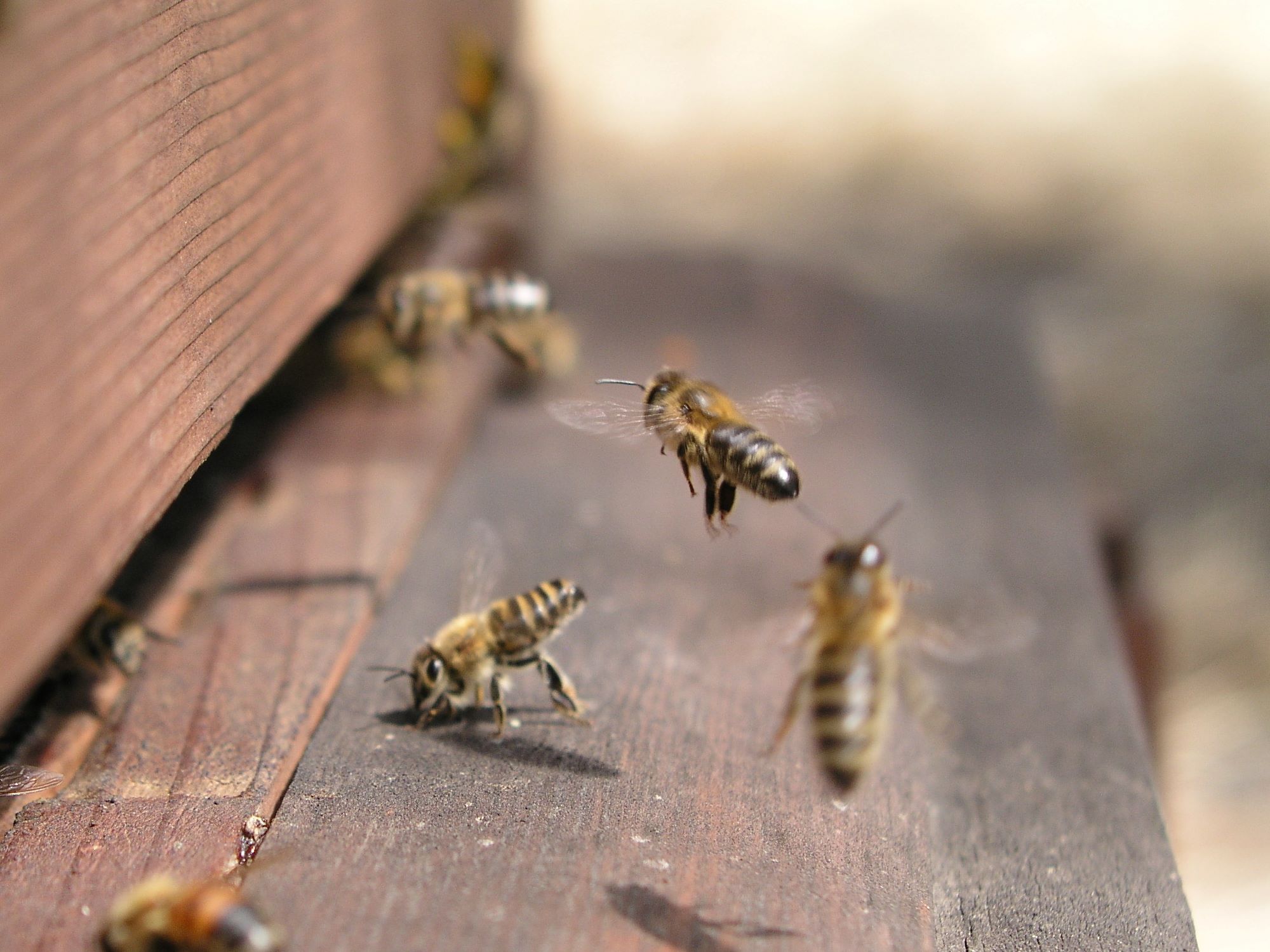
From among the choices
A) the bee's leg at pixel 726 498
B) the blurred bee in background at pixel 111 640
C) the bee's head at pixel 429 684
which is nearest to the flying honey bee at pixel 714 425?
the bee's leg at pixel 726 498

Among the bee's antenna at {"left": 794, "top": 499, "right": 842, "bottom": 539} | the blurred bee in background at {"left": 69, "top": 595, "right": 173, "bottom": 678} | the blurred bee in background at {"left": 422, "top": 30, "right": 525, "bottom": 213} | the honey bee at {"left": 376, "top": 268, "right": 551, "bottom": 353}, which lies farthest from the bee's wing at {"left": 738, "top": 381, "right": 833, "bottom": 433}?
the blurred bee in background at {"left": 422, "top": 30, "right": 525, "bottom": 213}

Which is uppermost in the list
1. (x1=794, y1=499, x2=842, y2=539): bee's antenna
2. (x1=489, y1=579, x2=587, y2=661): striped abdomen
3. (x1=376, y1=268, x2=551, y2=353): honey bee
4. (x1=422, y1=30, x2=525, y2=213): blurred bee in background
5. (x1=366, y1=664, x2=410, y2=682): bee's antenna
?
(x1=422, y1=30, x2=525, y2=213): blurred bee in background

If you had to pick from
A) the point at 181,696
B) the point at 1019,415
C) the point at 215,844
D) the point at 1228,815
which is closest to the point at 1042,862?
the point at 215,844

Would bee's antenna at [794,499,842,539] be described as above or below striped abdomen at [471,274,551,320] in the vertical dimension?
below

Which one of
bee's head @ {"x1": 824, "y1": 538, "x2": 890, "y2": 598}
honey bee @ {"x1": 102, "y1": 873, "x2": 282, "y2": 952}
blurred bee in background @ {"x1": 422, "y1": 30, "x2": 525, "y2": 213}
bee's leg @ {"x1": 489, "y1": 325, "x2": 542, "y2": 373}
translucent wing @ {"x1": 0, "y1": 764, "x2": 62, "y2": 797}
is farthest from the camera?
blurred bee in background @ {"x1": 422, "y1": 30, "x2": 525, "y2": 213}

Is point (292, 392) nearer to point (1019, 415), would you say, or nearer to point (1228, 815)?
point (1019, 415)

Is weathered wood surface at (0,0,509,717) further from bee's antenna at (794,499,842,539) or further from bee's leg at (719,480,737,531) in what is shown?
bee's antenna at (794,499,842,539)

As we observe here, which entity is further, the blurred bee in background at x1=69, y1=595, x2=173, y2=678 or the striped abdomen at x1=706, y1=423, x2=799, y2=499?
the blurred bee in background at x1=69, y1=595, x2=173, y2=678

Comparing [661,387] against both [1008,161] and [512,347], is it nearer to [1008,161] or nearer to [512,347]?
[512,347]
